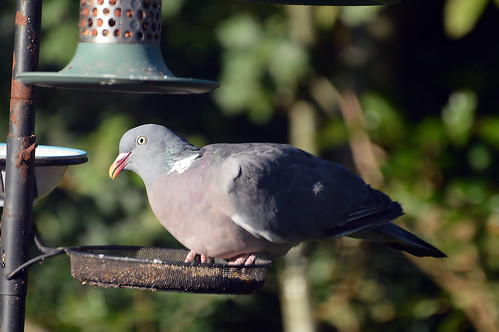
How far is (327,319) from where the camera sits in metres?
4.88

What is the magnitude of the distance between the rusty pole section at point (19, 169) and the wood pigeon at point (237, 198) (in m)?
0.48

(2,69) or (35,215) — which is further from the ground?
(2,69)

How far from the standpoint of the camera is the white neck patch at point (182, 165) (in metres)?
2.65

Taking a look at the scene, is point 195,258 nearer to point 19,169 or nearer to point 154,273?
point 154,273

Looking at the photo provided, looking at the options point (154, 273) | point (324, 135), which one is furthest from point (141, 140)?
point (324, 135)

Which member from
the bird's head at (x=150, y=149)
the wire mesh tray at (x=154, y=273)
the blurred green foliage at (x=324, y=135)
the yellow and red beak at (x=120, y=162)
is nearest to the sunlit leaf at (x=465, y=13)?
the blurred green foliage at (x=324, y=135)

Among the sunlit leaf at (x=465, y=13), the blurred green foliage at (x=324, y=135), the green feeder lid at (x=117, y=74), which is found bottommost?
the blurred green foliage at (x=324, y=135)

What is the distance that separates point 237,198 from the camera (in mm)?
2607

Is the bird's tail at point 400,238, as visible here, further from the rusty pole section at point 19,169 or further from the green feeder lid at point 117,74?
the rusty pole section at point 19,169

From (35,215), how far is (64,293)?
23.6 inches

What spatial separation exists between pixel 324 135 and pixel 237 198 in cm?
182

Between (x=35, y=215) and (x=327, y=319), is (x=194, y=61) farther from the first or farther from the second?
(x=327, y=319)

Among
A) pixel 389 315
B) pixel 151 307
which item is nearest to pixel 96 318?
pixel 151 307

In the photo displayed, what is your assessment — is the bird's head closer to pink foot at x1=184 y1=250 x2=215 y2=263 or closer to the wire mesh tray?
pink foot at x1=184 y1=250 x2=215 y2=263
